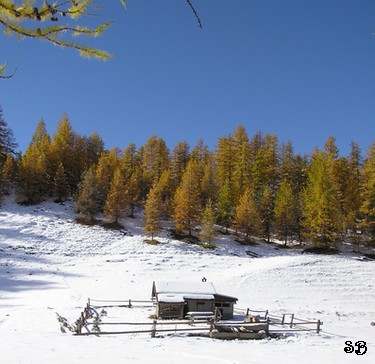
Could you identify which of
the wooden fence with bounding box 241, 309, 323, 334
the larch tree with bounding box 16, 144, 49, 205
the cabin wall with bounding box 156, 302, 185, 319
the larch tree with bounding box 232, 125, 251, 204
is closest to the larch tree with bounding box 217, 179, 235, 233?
the larch tree with bounding box 232, 125, 251, 204

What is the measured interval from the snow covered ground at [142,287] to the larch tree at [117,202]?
3933 millimetres

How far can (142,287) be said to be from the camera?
36.4 metres

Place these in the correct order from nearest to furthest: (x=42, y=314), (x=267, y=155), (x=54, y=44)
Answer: (x=54, y=44) → (x=42, y=314) → (x=267, y=155)

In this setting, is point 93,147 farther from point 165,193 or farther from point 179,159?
point 165,193

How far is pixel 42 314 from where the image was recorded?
24.6 meters

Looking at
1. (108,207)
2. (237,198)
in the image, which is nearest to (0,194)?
(108,207)

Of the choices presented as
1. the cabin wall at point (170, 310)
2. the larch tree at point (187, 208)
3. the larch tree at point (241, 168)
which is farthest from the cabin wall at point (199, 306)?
the larch tree at point (241, 168)

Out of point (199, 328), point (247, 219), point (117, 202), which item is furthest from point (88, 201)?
point (199, 328)

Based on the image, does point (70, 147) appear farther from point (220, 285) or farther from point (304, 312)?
point (304, 312)

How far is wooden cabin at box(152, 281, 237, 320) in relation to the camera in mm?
26875

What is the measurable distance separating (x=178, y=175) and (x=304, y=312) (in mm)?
49860

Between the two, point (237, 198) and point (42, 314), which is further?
point (237, 198)

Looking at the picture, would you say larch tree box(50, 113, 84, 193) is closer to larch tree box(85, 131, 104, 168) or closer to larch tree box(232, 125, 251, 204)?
larch tree box(85, 131, 104, 168)

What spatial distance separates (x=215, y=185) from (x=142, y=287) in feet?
119
